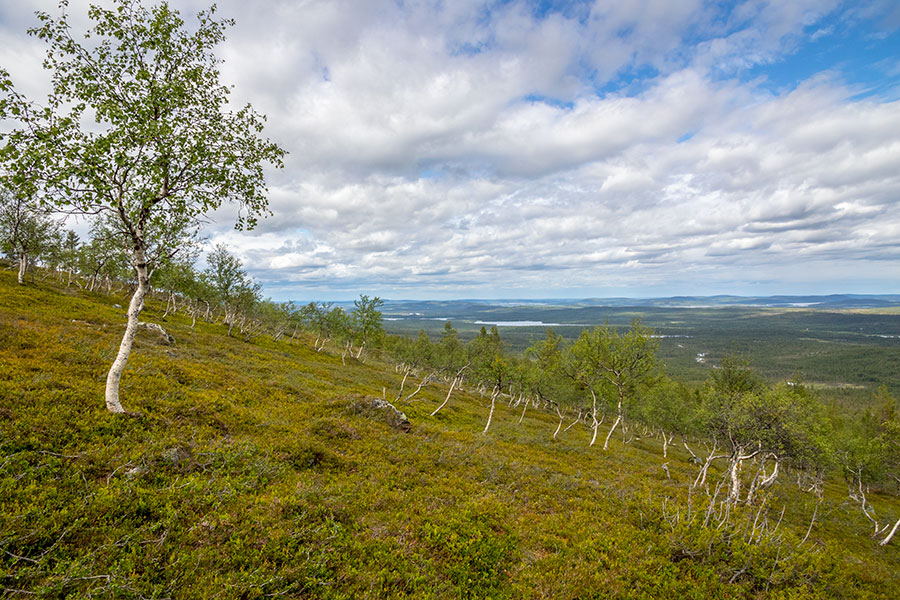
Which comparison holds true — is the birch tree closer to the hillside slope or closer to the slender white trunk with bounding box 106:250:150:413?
the hillside slope

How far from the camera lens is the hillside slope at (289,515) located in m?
7.60

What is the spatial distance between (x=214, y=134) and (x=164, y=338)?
99.5 feet

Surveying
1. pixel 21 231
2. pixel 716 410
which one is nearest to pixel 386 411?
pixel 716 410

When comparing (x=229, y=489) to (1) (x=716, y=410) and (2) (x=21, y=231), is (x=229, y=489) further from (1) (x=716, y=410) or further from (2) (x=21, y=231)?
(2) (x=21, y=231)

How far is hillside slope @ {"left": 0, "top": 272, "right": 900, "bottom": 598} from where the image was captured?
7.60 metres

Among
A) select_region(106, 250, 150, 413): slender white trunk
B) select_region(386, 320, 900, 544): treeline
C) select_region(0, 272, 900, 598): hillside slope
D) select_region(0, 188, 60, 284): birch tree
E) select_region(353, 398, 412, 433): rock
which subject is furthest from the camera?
select_region(0, 188, 60, 284): birch tree

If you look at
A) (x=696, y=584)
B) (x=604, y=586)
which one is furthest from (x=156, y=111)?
(x=696, y=584)

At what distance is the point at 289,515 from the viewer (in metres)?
10.3

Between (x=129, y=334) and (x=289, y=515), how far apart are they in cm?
908

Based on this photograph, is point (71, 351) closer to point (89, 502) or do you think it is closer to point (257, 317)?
point (89, 502)

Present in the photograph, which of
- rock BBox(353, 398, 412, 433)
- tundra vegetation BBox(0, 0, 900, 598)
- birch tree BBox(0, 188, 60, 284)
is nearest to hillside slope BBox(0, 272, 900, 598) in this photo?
tundra vegetation BBox(0, 0, 900, 598)

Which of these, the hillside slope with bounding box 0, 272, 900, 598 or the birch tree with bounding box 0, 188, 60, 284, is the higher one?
A: the birch tree with bounding box 0, 188, 60, 284

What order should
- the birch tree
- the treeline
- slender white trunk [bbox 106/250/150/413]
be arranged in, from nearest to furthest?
slender white trunk [bbox 106/250/150/413], the treeline, the birch tree

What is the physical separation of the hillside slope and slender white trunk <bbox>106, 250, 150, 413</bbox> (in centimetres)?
69
